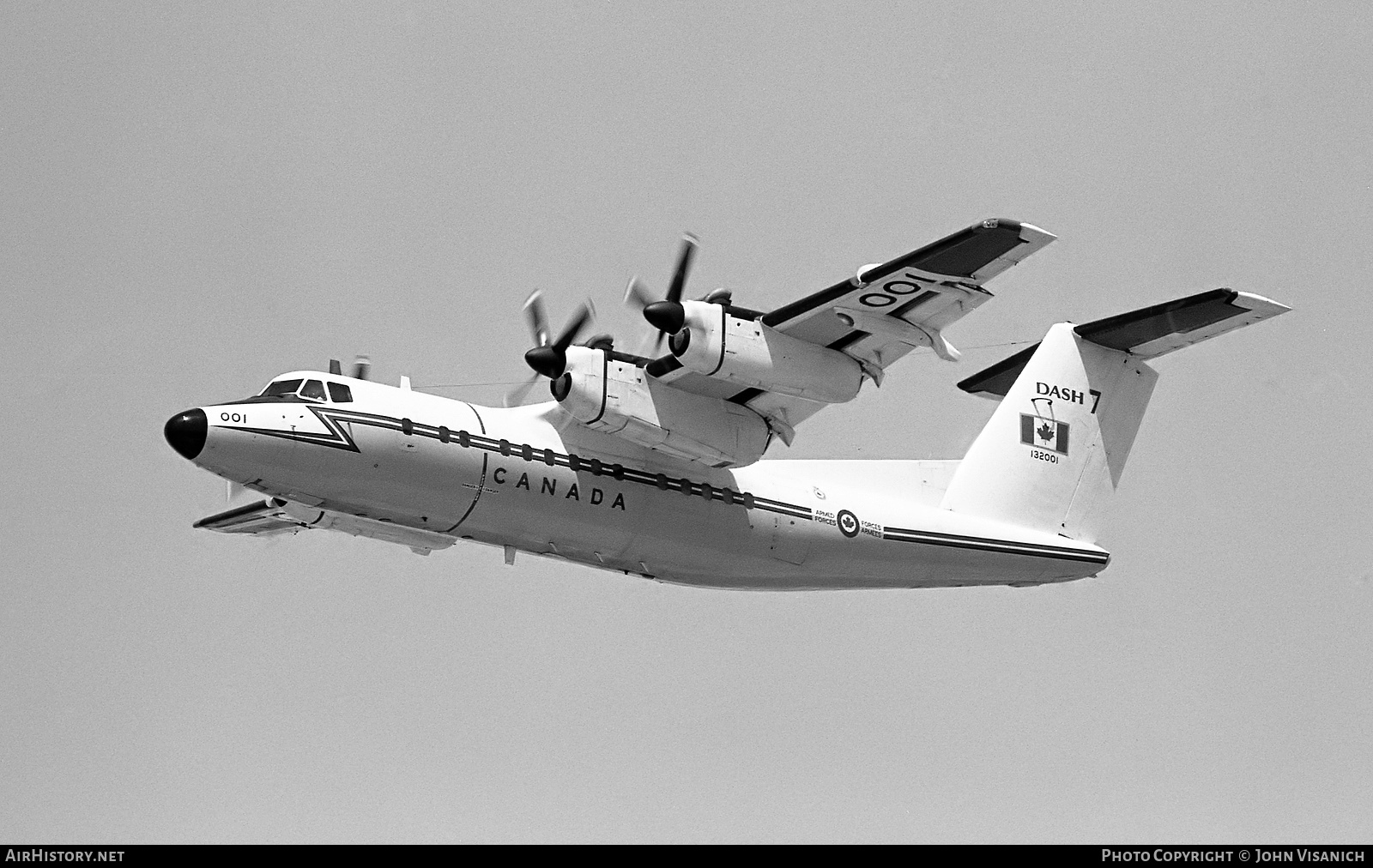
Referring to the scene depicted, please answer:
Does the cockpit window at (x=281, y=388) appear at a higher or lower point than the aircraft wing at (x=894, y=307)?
lower

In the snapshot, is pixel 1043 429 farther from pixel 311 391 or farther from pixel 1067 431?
pixel 311 391

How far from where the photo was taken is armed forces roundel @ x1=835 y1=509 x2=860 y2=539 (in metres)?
18.3

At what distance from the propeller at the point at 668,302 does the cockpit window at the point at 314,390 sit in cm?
336

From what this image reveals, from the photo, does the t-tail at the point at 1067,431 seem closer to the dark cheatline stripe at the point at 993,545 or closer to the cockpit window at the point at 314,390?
the dark cheatline stripe at the point at 993,545

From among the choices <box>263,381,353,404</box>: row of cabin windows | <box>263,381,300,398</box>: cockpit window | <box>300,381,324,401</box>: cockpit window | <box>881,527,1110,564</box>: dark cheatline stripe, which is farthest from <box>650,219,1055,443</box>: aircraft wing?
<box>263,381,300,398</box>: cockpit window

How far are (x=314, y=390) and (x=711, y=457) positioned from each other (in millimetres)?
4241

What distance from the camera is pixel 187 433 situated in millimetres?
15430

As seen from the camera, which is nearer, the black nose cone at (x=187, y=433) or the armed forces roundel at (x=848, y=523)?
the black nose cone at (x=187, y=433)

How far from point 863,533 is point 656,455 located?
2.61 m

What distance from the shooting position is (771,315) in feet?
55.6

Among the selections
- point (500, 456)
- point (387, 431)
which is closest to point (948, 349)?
point (500, 456)

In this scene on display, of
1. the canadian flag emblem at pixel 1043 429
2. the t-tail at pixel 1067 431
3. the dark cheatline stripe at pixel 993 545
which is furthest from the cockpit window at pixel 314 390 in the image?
the canadian flag emblem at pixel 1043 429

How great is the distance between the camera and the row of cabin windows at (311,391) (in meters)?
16.1
